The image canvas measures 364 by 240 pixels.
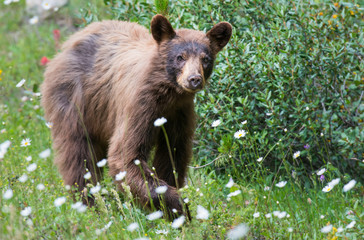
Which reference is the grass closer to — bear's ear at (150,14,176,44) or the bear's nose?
the bear's nose

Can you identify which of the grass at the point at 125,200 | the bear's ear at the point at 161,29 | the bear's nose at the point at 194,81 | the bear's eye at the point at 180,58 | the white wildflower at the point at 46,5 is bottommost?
the grass at the point at 125,200

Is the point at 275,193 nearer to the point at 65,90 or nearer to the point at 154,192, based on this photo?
the point at 154,192

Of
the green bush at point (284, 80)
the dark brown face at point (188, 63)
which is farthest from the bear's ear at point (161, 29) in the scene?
the green bush at point (284, 80)

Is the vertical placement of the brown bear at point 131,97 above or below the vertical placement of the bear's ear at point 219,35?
below

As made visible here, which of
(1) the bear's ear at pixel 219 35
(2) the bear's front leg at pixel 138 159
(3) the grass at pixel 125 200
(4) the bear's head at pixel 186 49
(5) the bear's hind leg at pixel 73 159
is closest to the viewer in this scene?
(3) the grass at pixel 125 200

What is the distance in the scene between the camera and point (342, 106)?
6113 mm

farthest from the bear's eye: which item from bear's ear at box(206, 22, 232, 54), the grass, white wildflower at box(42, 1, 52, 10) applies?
white wildflower at box(42, 1, 52, 10)

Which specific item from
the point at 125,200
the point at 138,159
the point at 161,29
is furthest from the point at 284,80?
the point at 125,200

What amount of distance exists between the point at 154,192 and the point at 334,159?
240cm

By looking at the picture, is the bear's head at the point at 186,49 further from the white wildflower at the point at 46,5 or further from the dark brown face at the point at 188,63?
the white wildflower at the point at 46,5

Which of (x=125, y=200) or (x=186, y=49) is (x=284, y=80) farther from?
(x=125, y=200)

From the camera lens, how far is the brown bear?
4.93 meters

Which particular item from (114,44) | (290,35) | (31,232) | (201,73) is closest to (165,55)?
(201,73)

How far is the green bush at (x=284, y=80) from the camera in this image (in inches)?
222
